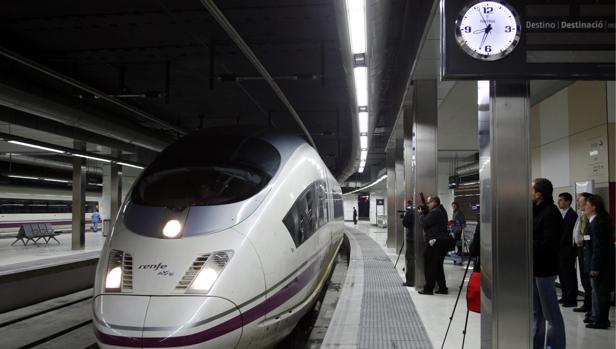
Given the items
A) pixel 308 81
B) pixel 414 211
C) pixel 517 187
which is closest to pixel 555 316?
pixel 517 187

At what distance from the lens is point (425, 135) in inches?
357

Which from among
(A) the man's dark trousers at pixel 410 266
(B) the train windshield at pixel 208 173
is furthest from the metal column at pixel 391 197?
(B) the train windshield at pixel 208 173

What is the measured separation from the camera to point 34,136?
14.5 m

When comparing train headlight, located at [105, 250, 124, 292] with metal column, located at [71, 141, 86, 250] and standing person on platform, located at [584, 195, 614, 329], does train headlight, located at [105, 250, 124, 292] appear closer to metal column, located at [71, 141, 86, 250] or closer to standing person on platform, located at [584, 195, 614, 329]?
standing person on platform, located at [584, 195, 614, 329]

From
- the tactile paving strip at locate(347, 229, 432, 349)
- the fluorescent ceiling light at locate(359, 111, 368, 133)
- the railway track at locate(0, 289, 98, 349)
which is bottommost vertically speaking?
the railway track at locate(0, 289, 98, 349)

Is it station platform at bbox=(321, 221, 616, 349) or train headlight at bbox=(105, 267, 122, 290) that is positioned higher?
train headlight at bbox=(105, 267, 122, 290)

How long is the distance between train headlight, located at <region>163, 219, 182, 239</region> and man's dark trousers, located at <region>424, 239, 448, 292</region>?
16.4 feet

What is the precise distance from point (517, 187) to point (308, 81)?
8566mm

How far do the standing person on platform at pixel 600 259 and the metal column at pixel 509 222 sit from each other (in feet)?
7.43

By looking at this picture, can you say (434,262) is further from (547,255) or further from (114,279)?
(114,279)

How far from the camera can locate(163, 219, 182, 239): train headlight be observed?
3.79 m

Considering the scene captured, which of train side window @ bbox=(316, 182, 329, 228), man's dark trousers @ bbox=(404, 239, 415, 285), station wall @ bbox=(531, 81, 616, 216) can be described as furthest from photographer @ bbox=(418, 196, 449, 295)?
station wall @ bbox=(531, 81, 616, 216)

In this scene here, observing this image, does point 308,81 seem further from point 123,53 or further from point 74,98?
point 74,98

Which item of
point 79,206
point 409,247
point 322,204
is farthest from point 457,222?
point 79,206
